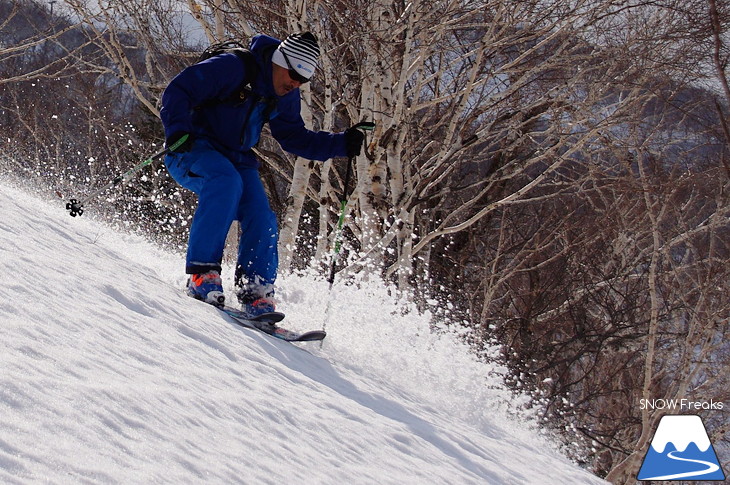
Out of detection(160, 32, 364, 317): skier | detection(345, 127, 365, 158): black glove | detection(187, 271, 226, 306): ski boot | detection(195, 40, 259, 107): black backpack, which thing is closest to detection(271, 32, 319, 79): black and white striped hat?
detection(160, 32, 364, 317): skier

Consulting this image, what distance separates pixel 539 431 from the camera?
461 cm

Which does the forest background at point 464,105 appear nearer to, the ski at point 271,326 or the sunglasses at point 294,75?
the ski at point 271,326

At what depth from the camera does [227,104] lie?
13.6 ft

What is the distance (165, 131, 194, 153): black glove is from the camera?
3.94 meters

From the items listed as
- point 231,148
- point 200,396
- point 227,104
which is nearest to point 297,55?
point 227,104

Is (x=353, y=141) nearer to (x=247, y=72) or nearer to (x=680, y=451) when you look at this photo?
(x=247, y=72)

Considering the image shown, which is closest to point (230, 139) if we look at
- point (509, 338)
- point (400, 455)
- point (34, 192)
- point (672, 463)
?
point (400, 455)

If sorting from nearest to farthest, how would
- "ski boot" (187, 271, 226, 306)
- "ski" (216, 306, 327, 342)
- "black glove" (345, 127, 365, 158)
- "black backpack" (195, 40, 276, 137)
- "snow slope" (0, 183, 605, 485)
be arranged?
1. "snow slope" (0, 183, 605, 485)
2. "ski" (216, 306, 327, 342)
3. "ski boot" (187, 271, 226, 306)
4. "black backpack" (195, 40, 276, 137)
5. "black glove" (345, 127, 365, 158)

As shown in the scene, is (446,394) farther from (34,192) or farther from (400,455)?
(34,192)

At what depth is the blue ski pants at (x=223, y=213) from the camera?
3979 millimetres

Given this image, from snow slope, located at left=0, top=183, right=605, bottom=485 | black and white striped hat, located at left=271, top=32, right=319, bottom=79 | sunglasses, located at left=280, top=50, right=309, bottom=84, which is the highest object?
black and white striped hat, located at left=271, top=32, right=319, bottom=79

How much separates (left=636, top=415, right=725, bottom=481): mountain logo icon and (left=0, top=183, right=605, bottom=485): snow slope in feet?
12.0

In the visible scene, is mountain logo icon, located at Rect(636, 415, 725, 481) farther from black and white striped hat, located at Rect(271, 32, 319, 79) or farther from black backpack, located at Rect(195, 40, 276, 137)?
black backpack, located at Rect(195, 40, 276, 137)

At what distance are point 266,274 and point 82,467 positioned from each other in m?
2.78
